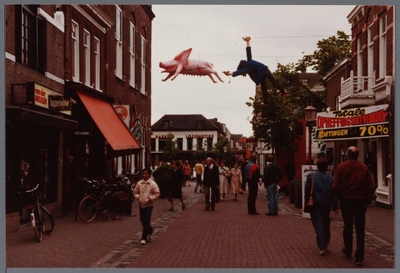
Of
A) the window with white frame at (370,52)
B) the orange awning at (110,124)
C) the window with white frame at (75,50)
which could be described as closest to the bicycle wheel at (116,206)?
the orange awning at (110,124)

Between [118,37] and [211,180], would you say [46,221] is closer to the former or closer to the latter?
[211,180]

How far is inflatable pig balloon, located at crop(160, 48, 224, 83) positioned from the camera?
10.4 metres

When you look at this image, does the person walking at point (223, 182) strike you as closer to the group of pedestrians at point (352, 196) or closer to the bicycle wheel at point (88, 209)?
the bicycle wheel at point (88, 209)

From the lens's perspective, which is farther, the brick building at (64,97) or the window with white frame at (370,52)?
the window with white frame at (370,52)

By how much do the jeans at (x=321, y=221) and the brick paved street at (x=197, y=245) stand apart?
0.33 m

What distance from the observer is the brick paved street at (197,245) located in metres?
8.65

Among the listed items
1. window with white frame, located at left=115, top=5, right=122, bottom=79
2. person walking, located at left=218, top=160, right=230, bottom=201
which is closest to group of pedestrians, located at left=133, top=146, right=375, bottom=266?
person walking, located at left=218, top=160, right=230, bottom=201

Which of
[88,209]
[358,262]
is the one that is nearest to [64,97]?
[88,209]

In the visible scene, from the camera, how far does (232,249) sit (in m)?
9.84

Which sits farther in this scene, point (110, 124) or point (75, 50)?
point (110, 124)

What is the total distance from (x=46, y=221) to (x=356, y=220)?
630 centimetres

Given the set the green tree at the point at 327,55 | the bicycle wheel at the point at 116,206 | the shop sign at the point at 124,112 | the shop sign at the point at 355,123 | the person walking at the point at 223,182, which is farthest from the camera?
the green tree at the point at 327,55

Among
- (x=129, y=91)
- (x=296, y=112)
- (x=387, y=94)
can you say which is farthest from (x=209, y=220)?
(x=296, y=112)

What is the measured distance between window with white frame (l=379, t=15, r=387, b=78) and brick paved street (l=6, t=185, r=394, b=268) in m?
6.93
